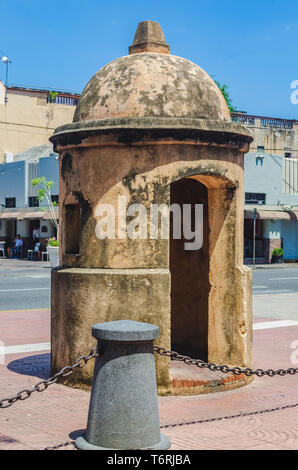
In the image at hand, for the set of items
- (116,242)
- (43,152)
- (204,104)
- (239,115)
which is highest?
(239,115)

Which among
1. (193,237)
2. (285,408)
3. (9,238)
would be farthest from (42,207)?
(285,408)

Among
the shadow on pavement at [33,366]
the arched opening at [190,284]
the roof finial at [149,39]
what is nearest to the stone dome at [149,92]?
the roof finial at [149,39]

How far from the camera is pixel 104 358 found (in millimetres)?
5164

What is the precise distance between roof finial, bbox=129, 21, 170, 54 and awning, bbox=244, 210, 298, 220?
27.9 m

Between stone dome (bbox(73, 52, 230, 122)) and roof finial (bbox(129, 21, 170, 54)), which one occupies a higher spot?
roof finial (bbox(129, 21, 170, 54))

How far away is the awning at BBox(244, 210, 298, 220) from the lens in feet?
119

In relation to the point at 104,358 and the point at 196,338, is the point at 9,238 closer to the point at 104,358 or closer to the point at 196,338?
the point at 196,338

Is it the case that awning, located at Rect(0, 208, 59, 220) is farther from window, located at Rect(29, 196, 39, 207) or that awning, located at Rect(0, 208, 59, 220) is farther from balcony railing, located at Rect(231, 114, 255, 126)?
balcony railing, located at Rect(231, 114, 255, 126)

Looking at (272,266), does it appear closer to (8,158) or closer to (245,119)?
(245,119)

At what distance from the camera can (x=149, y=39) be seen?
8312 millimetres

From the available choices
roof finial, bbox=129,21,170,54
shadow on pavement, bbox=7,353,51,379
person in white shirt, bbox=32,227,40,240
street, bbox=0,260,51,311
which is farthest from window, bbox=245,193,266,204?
roof finial, bbox=129,21,170,54

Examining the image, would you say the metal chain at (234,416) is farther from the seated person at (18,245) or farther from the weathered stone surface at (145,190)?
the seated person at (18,245)

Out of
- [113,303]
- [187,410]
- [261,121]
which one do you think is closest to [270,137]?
[261,121]

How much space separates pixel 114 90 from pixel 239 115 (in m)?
42.9
